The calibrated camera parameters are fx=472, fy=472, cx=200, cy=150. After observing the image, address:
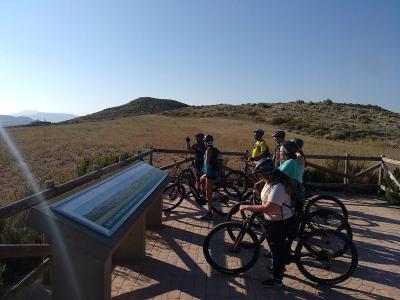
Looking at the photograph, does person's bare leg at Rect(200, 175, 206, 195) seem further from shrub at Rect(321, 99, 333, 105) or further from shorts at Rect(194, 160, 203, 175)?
shrub at Rect(321, 99, 333, 105)

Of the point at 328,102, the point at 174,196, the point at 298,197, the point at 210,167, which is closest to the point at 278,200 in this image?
the point at 298,197

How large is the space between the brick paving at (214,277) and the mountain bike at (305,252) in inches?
5.8

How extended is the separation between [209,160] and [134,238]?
10.0ft

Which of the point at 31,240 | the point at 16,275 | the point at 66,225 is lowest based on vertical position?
the point at 16,275

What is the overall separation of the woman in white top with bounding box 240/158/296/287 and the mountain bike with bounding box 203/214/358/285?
0.21 meters

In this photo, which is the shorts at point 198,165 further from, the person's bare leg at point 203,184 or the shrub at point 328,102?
the shrub at point 328,102

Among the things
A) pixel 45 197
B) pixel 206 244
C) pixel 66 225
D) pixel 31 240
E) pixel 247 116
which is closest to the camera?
pixel 66 225

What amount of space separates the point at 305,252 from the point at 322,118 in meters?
57.6

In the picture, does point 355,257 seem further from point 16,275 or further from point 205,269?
point 16,275

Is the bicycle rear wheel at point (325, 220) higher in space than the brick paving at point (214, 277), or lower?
Result: higher

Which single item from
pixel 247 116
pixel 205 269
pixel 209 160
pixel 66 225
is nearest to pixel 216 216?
pixel 209 160

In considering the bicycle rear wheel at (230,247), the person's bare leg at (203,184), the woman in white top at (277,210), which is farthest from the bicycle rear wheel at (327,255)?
the person's bare leg at (203,184)

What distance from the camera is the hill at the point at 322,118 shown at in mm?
48125

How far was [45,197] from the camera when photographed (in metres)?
4.64
